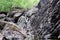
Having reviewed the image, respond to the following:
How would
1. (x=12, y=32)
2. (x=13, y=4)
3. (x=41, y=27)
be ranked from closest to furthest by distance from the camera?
(x=41, y=27)
(x=12, y=32)
(x=13, y=4)

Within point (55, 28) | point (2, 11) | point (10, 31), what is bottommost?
point (55, 28)

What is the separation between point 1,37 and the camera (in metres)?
10.3

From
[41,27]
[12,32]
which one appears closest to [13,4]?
[12,32]

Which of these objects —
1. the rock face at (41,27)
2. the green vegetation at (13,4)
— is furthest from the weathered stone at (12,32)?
the green vegetation at (13,4)

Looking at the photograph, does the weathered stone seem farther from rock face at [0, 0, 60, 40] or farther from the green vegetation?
the green vegetation

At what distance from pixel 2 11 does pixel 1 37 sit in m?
11.4

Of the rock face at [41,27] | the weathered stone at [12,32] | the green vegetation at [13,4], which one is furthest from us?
the green vegetation at [13,4]

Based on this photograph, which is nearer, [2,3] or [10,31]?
[10,31]

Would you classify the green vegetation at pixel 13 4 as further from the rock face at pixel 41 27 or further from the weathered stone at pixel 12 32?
the weathered stone at pixel 12 32

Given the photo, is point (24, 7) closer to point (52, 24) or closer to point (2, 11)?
point (2, 11)

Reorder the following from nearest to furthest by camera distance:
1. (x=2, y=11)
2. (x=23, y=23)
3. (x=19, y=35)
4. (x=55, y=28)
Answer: (x=55, y=28) < (x=19, y=35) < (x=23, y=23) < (x=2, y=11)

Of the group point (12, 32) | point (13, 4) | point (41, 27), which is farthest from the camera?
point (13, 4)

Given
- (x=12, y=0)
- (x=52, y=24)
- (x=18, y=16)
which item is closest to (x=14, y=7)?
(x=12, y=0)

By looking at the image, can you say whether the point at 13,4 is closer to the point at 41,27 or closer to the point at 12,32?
the point at 12,32
